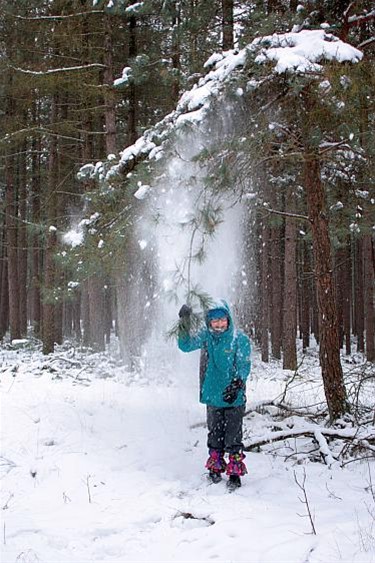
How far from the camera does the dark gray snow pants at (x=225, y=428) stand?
554 centimetres

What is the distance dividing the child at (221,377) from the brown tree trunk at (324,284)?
189 centimetres

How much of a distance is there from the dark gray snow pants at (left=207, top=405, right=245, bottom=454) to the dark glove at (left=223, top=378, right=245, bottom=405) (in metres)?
0.12

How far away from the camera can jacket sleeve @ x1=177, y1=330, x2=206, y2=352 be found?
5.73 m

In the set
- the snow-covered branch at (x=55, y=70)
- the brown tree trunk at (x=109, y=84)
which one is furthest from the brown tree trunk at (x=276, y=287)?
the snow-covered branch at (x=55, y=70)

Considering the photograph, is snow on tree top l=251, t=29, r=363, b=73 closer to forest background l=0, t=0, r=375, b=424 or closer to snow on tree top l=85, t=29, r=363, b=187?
snow on tree top l=85, t=29, r=363, b=187

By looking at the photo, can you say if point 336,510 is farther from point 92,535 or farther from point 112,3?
point 112,3

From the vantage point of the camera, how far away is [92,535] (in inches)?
172

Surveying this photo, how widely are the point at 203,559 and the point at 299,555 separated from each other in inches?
27.0

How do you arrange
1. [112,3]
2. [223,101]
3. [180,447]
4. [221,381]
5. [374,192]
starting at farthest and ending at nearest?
[112,3] < [374,192] < [180,447] < [223,101] < [221,381]

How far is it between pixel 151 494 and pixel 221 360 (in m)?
1.53

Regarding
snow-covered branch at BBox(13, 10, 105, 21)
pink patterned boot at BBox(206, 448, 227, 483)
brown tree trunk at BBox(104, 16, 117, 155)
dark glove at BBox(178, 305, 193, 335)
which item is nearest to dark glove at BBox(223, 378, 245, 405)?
pink patterned boot at BBox(206, 448, 227, 483)

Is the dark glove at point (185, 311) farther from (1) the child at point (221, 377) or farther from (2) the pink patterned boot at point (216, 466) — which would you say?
(2) the pink patterned boot at point (216, 466)

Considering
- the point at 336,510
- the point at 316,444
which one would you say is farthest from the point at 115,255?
the point at 336,510

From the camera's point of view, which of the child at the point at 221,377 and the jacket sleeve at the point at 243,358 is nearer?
the child at the point at 221,377
